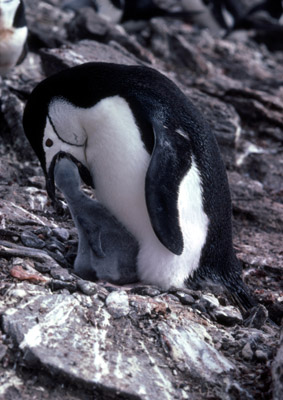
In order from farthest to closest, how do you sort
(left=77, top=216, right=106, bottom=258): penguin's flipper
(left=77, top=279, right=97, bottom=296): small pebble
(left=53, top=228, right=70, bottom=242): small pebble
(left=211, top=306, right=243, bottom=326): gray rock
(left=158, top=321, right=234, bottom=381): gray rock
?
1. (left=53, top=228, right=70, bottom=242): small pebble
2. (left=77, top=216, right=106, bottom=258): penguin's flipper
3. (left=211, top=306, right=243, bottom=326): gray rock
4. (left=77, top=279, right=97, bottom=296): small pebble
5. (left=158, top=321, right=234, bottom=381): gray rock

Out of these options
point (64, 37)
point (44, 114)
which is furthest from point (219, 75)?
point (44, 114)

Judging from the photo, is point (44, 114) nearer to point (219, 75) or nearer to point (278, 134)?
point (278, 134)

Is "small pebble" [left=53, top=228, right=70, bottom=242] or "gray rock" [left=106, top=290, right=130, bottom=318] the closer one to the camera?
"gray rock" [left=106, top=290, right=130, bottom=318]

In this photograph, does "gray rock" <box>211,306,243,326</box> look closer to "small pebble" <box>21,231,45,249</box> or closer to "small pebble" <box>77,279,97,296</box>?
"small pebble" <box>77,279,97,296</box>

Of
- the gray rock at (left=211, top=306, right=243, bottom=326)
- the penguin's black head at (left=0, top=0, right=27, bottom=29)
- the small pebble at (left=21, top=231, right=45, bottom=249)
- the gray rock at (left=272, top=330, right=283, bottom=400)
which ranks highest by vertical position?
the gray rock at (left=272, top=330, right=283, bottom=400)

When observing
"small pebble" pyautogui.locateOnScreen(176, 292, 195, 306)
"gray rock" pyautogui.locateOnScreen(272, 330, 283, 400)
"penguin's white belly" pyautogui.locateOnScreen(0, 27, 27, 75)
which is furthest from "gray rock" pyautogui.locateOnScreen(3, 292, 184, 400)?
"penguin's white belly" pyautogui.locateOnScreen(0, 27, 27, 75)

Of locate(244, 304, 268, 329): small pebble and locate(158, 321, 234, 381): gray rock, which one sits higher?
locate(158, 321, 234, 381): gray rock

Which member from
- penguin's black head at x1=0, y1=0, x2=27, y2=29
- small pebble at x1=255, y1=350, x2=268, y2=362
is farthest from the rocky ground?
penguin's black head at x1=0, y1=0, x2=27, y2=29

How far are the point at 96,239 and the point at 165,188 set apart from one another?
0.37 metres

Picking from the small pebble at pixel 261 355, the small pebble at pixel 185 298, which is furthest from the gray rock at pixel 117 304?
the small pebble at pixel 261 355

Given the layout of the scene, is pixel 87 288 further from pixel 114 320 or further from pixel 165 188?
pixel 165 188

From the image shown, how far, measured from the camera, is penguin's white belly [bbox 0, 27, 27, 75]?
4.98 meters

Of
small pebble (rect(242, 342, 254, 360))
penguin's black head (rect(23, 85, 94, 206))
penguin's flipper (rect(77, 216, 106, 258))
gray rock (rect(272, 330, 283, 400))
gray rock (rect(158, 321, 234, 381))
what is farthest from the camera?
penguin's black head (rect(23, 85, 94, 206))

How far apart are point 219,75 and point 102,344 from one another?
5298mm
